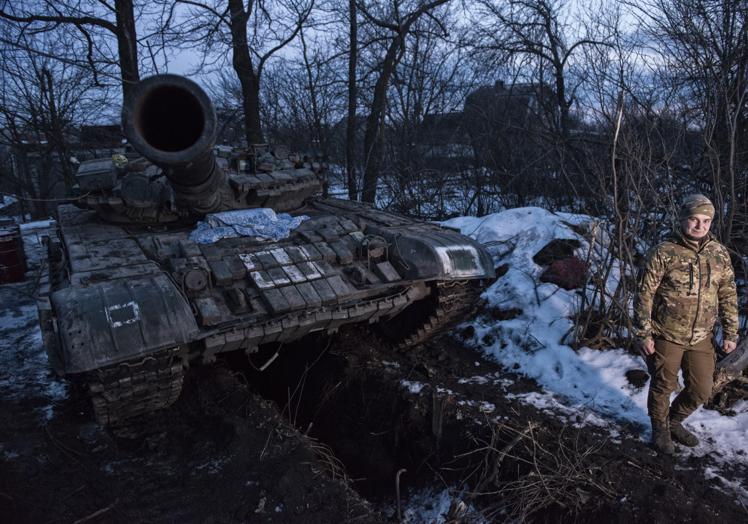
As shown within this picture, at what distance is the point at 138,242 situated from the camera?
14.4 ft

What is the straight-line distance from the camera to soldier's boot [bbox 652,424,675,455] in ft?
11.7

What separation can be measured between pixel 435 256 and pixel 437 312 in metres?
0.71

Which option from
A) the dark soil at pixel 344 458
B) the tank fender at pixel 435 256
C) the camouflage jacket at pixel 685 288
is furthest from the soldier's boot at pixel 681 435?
the tank fender at pixel 435 256

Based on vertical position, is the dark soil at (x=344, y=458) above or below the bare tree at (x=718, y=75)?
below

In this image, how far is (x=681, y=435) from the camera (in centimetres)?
369

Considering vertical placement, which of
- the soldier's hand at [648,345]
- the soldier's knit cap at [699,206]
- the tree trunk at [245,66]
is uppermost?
the tree trunk at [245,66]

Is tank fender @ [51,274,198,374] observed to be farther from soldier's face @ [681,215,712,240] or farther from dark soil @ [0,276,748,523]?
soldier's face @ [681,215,712,240]

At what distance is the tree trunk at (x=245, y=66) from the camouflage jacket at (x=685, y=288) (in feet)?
31.8

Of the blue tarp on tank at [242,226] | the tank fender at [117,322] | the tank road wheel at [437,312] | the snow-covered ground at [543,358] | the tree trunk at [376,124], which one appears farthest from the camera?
the tree trunk at [376,124]

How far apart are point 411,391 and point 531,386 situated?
1.15 m

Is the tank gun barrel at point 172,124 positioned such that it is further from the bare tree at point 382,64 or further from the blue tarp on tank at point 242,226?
the bare tree at point 382,64

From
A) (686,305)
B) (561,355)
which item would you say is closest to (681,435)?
(686,305)

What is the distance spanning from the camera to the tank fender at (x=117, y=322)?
3045mm

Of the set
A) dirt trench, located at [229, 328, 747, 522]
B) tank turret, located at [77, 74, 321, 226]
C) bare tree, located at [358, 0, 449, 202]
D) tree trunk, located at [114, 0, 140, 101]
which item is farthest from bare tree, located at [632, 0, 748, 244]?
tree trunk, located at [114, 0, 140, 101]
